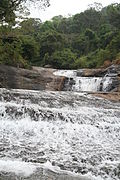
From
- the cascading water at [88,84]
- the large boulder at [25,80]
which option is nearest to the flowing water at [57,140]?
the large boulder at [25,80]

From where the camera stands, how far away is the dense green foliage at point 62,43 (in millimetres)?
16797

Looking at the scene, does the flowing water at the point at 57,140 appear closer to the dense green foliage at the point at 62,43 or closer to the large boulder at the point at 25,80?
the large boulder at the point at 25,80

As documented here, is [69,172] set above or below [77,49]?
below

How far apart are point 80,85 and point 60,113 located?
9.14 metres

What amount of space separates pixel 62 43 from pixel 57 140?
1109 inches

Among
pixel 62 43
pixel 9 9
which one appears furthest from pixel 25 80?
pixel 62 43

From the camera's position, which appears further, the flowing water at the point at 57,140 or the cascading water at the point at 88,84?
the cascading water at the point at 88,84

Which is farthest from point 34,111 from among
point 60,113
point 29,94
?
point 29,94

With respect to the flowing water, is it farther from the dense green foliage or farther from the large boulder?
the dense green foliage

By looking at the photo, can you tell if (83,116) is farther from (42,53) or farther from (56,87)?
(42,53)

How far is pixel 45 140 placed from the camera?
666 centimetres

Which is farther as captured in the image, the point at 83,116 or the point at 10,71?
the point at 10,71

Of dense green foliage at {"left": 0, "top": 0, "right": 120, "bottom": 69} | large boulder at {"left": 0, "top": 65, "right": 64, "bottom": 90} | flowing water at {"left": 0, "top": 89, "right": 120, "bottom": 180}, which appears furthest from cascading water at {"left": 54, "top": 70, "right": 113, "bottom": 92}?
flowing water at {"left": 0, "top": 89, "right": 120, "bottom": 180}

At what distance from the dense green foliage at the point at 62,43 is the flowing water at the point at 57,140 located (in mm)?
7149
